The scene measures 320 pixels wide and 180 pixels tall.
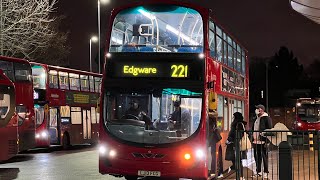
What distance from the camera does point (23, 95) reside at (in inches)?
855

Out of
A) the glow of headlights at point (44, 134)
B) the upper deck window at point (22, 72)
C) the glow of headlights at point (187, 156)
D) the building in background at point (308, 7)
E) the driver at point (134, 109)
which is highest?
the building in background at point (308, 7)

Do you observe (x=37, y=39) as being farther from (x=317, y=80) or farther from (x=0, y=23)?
(x=317, y=80)

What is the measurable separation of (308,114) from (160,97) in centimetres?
2217

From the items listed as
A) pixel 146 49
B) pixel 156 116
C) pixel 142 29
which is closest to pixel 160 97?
pixel 156 116

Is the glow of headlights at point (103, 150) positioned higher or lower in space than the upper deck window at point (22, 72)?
lower

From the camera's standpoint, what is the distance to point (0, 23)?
28.3 metres

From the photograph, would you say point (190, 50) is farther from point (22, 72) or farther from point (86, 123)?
point (86, 123)

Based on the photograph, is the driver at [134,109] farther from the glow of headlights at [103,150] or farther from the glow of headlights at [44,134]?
the glow of headlights at [44,134]

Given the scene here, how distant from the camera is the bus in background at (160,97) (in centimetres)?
1218

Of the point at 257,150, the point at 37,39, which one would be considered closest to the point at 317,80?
the point at 37,39

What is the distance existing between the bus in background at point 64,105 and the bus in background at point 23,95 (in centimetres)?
298

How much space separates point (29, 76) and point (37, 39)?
11791 millimetres

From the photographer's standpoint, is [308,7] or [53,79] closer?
[308,7]

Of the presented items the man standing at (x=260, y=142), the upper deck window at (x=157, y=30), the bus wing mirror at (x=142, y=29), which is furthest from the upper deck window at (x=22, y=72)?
the man standing at (x=260, y=142)
